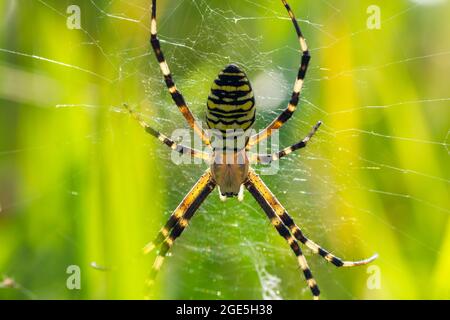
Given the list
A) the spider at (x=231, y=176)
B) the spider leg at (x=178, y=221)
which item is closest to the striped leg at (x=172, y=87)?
the spider at (x=231, y=176)

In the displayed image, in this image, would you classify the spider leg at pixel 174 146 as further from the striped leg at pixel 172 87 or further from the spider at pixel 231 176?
the striped leg at pixel 172 87

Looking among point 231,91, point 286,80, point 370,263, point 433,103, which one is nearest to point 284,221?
point 370,263

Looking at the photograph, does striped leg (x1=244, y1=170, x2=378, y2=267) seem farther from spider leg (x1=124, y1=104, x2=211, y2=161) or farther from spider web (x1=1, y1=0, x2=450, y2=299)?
spider leg (x1=124, y1=104, x2=211, y2=161)

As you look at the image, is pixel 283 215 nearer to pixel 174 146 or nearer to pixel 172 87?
pixel 174 146

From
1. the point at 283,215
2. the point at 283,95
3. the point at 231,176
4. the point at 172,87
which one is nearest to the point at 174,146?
the point at 172,87

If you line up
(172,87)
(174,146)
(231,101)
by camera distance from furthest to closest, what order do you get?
(174,146), (172,87), (231,101)

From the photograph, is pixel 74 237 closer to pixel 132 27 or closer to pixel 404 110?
pixel 132 27

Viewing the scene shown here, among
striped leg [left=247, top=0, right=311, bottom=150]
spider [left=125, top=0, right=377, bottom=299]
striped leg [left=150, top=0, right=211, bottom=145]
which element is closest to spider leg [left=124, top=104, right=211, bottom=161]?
spider [left=125, top=0, right=377, bottom=299]
